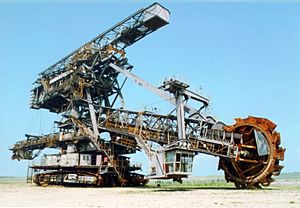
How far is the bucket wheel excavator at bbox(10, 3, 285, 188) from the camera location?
3803 cm

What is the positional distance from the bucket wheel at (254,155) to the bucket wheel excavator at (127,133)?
0.11 meters

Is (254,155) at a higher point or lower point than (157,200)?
higher

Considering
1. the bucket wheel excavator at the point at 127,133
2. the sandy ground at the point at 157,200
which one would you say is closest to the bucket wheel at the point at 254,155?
the bucket wheel excavator at the point at 127,133

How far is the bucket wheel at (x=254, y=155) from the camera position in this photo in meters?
37.9

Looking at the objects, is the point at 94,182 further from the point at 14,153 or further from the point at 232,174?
the point at 14,153

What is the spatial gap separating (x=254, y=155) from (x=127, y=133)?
50.2ft

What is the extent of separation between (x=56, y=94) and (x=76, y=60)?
23.6ft

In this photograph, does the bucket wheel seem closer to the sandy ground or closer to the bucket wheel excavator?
the bucket wheel excavator

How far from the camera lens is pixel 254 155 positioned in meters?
39.9

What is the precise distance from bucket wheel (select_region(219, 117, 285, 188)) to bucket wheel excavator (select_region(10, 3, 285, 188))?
109 millimetres

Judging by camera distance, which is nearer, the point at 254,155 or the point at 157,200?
the point at 157,200

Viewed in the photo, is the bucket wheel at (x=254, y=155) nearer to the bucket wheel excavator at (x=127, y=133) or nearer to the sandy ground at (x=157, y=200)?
the bucket wheel excavator at (x=127, y=133)

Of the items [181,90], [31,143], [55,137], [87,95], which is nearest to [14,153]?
→ [31,143]

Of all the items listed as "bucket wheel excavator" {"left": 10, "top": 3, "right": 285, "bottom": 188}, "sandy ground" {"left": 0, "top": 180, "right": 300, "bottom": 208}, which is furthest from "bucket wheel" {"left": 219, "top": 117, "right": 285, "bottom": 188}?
"sandy ground" {"left": 0, "top": 180, "right": 300, "bottom": 208}
